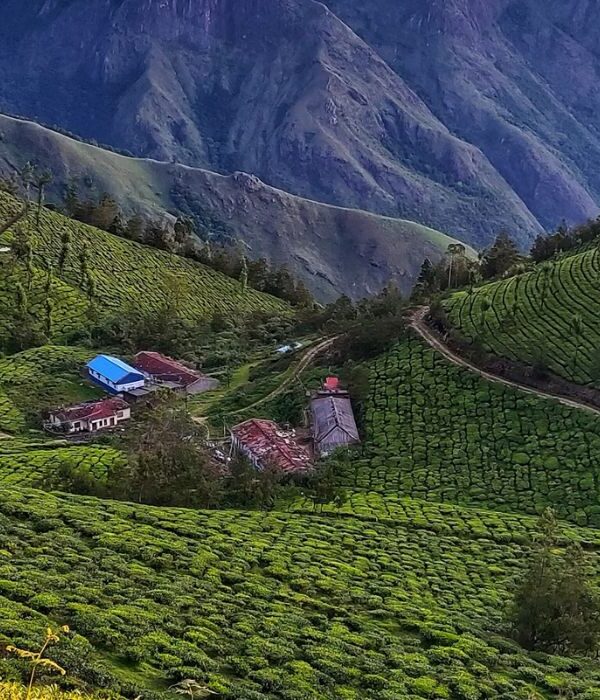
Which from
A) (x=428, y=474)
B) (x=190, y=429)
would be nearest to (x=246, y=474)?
(x=190, y=429)

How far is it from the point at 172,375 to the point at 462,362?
2574cm

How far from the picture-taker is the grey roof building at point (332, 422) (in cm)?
5191

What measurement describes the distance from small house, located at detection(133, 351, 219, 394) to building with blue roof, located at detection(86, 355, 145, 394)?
1.73 m

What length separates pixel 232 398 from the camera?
63.5 m

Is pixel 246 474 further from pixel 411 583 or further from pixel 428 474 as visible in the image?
pixel 411 583

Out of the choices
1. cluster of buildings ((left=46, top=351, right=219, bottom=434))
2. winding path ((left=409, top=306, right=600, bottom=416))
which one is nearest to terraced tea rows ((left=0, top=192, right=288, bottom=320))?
cluster of buildings ((left=46, top=351, right=219, bottom=434))

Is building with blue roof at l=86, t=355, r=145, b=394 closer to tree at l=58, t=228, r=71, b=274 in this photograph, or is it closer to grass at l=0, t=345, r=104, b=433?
grass at l=0, t=345, r=104, b=433

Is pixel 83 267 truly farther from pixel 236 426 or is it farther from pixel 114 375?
pixel 236 426

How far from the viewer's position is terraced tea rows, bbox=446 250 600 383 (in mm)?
55094

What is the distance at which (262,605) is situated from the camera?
81.7ft

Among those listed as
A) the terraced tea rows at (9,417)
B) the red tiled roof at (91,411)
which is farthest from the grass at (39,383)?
the red tiled roof at (91,411)

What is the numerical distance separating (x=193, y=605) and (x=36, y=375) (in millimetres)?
49596

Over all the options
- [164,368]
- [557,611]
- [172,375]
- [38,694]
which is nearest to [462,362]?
[172,375]

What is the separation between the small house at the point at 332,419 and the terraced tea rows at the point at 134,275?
40564 mm
